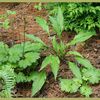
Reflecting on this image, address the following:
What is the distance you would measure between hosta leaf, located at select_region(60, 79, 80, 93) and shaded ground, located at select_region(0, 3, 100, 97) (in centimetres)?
8

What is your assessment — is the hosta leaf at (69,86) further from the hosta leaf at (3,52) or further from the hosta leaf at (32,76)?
the hosta leaf at (3,52)

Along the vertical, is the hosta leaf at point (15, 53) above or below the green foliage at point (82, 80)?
above

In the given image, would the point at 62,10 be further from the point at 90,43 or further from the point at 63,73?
the point at 63,73

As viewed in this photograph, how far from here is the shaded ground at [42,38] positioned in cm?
398

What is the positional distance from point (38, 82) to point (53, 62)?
11.8 inches

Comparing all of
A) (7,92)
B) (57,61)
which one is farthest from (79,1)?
(7,92)

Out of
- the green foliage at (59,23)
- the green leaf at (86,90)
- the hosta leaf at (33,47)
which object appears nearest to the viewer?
the green leaf at (86,90)

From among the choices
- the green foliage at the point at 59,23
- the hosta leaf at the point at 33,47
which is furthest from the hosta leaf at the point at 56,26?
the hosta leaf at the point at 33,47

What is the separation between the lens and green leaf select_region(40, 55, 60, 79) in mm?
3955

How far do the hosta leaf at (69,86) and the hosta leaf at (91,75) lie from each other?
0.51 feet

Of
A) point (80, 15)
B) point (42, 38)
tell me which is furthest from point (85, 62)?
point (42, 38)

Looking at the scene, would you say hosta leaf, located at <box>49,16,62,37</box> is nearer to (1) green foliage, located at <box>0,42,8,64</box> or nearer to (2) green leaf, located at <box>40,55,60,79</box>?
(2) green leaf, located at <box>40,55,60,79</box>

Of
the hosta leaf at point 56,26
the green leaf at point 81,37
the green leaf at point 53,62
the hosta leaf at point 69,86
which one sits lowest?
the hosta leaf at point 69,86

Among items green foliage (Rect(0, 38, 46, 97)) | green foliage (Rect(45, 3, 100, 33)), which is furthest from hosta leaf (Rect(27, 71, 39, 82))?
green foliage (Rect(45, 3, 100, 33))
